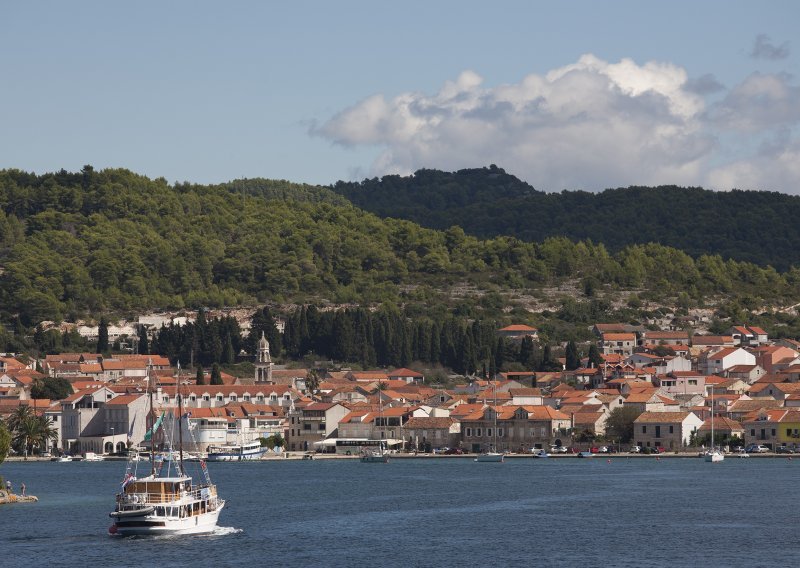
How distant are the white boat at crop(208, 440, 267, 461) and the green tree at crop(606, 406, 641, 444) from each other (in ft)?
88.3

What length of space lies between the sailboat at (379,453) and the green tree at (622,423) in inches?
675

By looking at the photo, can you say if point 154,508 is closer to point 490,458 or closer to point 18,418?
point 490,458

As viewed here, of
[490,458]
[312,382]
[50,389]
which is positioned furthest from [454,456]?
[50,389]

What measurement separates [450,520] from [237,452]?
59.0 metres

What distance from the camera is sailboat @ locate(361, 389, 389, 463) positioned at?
117 meters

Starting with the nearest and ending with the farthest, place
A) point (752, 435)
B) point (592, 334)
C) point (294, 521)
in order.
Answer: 1. point (294, 521)
2. point (752, 435)
3. point (592, 334)

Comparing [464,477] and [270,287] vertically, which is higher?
[270,287]

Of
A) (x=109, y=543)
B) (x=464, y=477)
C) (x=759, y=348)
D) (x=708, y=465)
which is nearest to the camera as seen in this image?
(x=109, y=543)

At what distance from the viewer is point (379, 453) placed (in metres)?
122

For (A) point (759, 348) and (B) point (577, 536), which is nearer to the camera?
(B) point (577, 536)

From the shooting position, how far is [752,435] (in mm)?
120375

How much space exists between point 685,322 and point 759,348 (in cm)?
3270

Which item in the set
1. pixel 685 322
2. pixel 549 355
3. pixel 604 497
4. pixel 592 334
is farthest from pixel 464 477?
pixel 685 322

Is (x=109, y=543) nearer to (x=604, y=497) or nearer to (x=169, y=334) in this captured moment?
(x=604, y=497)
